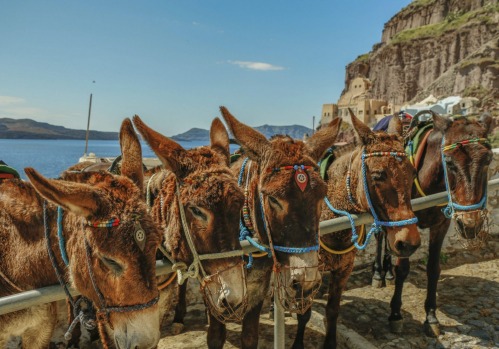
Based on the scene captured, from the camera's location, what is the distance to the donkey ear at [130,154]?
2757 millimetres

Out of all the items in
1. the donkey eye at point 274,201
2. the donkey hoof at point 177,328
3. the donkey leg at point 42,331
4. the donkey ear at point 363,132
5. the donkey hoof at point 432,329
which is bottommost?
the donkey hoof at point 177,328

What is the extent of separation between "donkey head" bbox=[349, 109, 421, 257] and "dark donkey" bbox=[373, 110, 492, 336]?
1124 millimetres

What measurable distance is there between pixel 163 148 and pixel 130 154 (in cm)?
25

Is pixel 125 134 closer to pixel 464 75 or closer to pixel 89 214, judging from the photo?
pixel 89 214

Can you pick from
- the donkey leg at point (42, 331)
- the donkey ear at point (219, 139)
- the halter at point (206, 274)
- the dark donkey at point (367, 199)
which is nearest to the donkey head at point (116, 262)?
the halter at point (206, 274)

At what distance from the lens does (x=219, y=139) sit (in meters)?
3.56

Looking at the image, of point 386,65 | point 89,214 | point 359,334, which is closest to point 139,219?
point 89,214

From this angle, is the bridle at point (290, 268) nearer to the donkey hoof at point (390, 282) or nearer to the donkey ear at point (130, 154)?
the donkey ear at point (130, 154)

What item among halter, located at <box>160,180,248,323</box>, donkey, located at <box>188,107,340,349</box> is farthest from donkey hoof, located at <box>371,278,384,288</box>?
halter, located at <box>160,180,248,323</box>

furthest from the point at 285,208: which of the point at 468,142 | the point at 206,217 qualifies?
the point at 468,142

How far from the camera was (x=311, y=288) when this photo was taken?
2889 mm

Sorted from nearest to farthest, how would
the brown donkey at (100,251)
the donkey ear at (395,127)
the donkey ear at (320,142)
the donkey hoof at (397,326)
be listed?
the brown donkey at (100,251) < the donkey ear at (320,142) < the donkey ear at (395,127) < the donkey hoof at (397,326)

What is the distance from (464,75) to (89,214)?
87.1 metres

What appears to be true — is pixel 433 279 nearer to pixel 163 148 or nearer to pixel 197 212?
pixel 197 212
